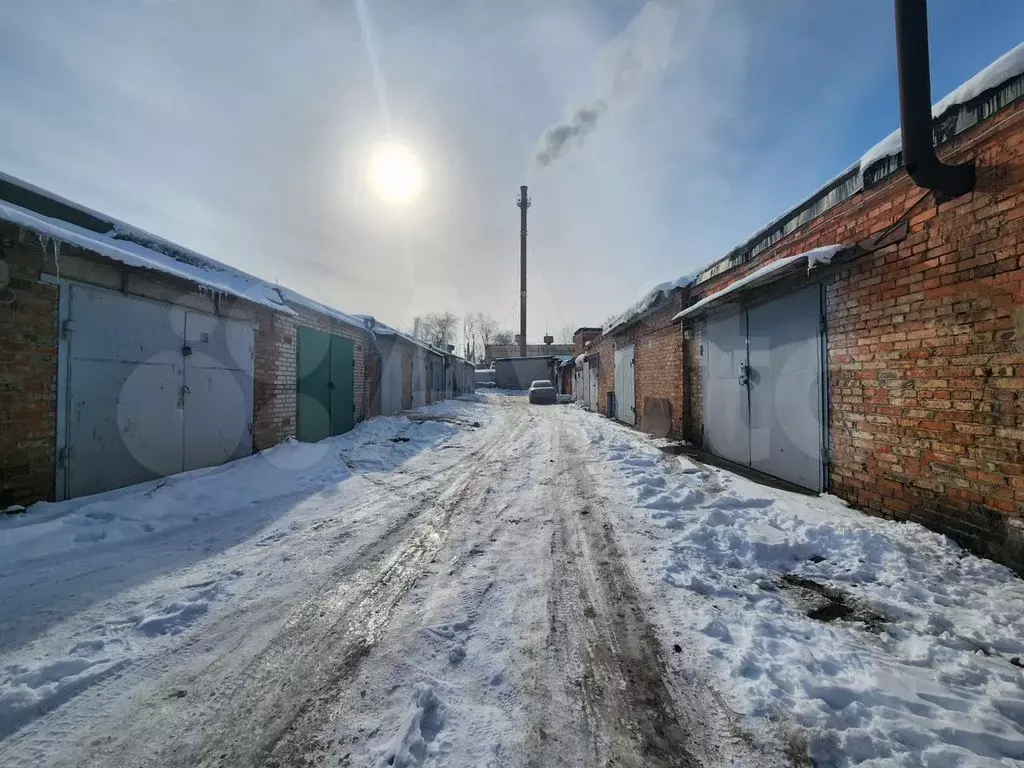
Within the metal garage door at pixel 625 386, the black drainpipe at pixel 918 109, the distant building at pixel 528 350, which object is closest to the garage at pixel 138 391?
the black drainpipe at pixel 918 109

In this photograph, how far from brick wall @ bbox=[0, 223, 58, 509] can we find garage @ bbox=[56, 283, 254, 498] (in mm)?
103

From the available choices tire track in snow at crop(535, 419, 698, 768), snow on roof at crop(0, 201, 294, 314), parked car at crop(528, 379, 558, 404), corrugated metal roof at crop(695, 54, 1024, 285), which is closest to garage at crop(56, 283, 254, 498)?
snow on roof at crop(0, 201, 294, 314)

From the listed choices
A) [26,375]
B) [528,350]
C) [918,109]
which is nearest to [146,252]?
[26,375]

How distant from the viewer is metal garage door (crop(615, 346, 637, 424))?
1199cm

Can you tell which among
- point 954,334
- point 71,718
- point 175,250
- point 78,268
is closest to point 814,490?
point 954,334

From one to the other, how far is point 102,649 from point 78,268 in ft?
13.5

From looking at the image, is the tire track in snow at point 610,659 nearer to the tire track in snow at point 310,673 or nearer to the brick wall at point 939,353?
the tire track in snow at point 310,673

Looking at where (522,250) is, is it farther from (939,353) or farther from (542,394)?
(939,353)

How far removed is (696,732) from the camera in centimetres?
175

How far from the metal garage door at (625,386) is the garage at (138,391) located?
971 centimetres

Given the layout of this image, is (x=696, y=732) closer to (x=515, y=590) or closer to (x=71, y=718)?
(x=515, y=590)

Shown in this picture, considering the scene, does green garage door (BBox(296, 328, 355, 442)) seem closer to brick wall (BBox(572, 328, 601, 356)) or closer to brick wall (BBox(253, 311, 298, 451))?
brick wall (BBox(253, 311, 298, 451))

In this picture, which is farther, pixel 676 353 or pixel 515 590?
pixel 676 353

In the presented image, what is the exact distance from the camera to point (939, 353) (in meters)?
3.42
